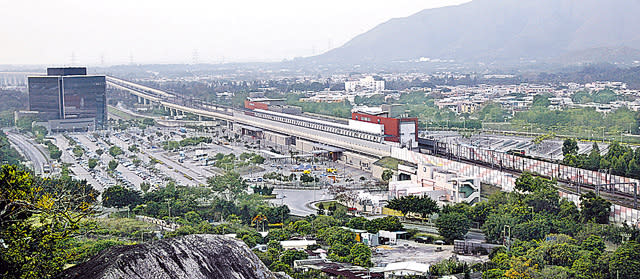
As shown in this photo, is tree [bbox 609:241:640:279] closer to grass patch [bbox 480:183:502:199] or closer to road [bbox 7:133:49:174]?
grass patch [bbox 480:183:502:199]

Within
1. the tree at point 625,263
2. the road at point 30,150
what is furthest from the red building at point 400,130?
the tree at point 625,263

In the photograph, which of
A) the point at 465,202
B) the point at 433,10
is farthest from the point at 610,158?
the point at 433,10

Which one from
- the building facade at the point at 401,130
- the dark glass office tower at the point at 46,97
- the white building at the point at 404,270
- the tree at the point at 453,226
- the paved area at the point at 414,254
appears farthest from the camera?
the dark glass office tower at the point at 46,97

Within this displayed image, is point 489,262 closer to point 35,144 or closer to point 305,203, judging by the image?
point 305,203

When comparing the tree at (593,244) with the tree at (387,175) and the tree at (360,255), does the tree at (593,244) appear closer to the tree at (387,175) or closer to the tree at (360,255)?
the tree at (360,255)

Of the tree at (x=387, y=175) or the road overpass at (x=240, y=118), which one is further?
the road overpass at (x=240, y=118)

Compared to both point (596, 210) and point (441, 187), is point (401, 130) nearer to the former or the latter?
point (441, 187)

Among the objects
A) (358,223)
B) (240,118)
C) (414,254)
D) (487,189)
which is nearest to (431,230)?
(358,223)
